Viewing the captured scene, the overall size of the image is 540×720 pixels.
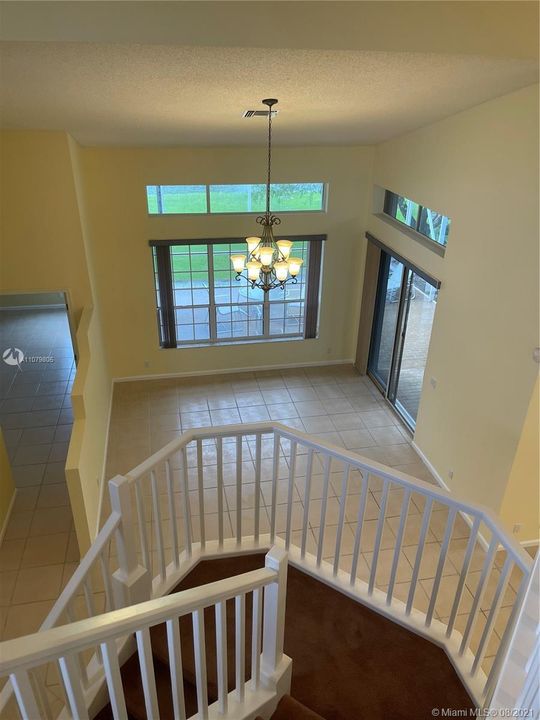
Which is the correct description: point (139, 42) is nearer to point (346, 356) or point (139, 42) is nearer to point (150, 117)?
point (150, 117)

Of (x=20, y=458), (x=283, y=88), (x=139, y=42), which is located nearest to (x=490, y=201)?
(x=283, y=88)

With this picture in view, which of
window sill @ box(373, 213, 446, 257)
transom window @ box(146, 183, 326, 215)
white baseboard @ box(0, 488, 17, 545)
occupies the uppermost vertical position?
transom window @ box(146, 183, 326, 215)

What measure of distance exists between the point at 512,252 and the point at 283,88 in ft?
7.07

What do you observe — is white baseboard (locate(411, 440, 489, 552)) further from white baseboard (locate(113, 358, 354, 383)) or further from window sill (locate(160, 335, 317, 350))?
window sill (locate(160, 335, 317, 350))

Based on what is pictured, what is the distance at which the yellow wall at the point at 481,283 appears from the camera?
12.8 feet

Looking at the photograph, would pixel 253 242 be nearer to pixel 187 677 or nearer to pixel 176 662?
pixel 187 677

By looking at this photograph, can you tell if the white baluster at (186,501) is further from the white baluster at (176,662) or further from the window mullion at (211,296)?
the window mullion at (211,296)

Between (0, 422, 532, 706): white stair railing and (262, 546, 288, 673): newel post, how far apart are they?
0.79 meters

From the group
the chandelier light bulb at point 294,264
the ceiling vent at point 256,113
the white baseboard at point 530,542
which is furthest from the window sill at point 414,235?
the white baseboard at point 530,542

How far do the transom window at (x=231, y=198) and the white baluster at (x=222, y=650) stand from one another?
5.60 m

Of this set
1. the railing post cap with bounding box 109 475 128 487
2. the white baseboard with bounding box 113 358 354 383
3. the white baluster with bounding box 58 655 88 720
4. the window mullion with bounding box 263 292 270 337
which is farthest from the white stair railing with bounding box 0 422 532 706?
the window mullion with bounding box 263 292 270 337

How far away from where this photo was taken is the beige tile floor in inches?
167

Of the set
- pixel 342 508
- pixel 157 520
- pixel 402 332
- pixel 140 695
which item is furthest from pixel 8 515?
pixel 402 332

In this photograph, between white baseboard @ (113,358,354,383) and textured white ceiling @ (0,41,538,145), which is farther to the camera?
white baseboard @ (113,358,354,383)
